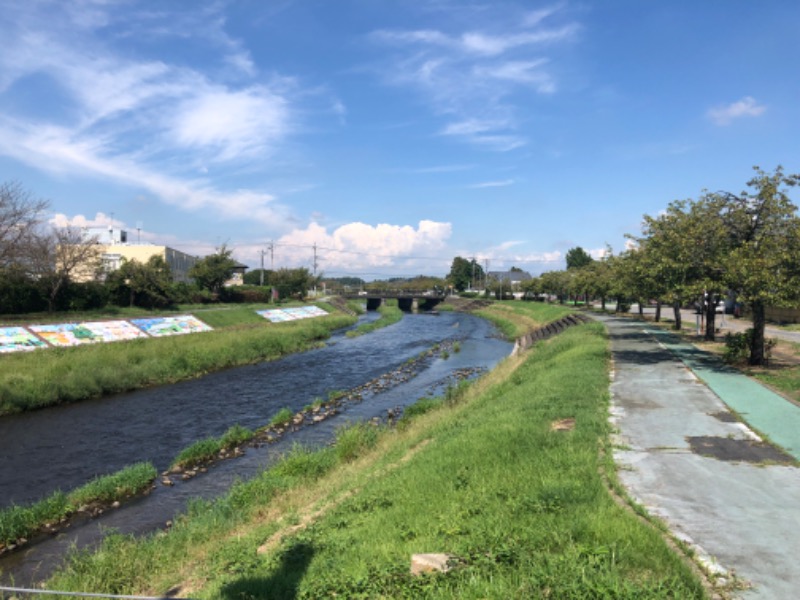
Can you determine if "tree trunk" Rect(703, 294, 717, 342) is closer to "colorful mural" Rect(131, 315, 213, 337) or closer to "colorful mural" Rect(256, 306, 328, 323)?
"colorful mural" Rect(131, 315, 213, 337)

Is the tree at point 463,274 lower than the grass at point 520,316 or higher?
higher

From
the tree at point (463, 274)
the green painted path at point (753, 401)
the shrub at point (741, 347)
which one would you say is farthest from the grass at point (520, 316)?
the tree at point (463, 274)

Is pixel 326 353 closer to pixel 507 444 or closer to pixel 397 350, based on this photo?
pixel 397 350

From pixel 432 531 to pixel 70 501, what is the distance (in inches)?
343

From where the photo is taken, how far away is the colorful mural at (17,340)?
24031 mm

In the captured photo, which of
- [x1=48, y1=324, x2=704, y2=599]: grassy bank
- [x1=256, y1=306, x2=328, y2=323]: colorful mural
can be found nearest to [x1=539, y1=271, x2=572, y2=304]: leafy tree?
[x1=256, y1=306, x2=328, y2=323]: colorful mural

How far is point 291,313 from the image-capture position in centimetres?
5547

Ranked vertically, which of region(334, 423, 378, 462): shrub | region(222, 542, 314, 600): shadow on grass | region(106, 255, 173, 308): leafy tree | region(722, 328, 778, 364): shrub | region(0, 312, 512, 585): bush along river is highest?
region(106, 255, 173, 308): leafy tree

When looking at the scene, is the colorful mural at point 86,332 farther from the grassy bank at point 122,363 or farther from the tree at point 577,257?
the tree at point 577,257

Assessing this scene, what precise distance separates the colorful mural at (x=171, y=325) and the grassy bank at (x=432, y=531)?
24.6 meters

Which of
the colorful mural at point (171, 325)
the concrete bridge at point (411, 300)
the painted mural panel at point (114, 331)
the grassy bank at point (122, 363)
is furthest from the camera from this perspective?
the concrete bridge at point (411, 300)

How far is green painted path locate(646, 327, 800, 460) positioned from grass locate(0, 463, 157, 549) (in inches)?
524

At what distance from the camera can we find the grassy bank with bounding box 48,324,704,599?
5.14 m

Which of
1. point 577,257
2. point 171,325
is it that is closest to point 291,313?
point 171,325
